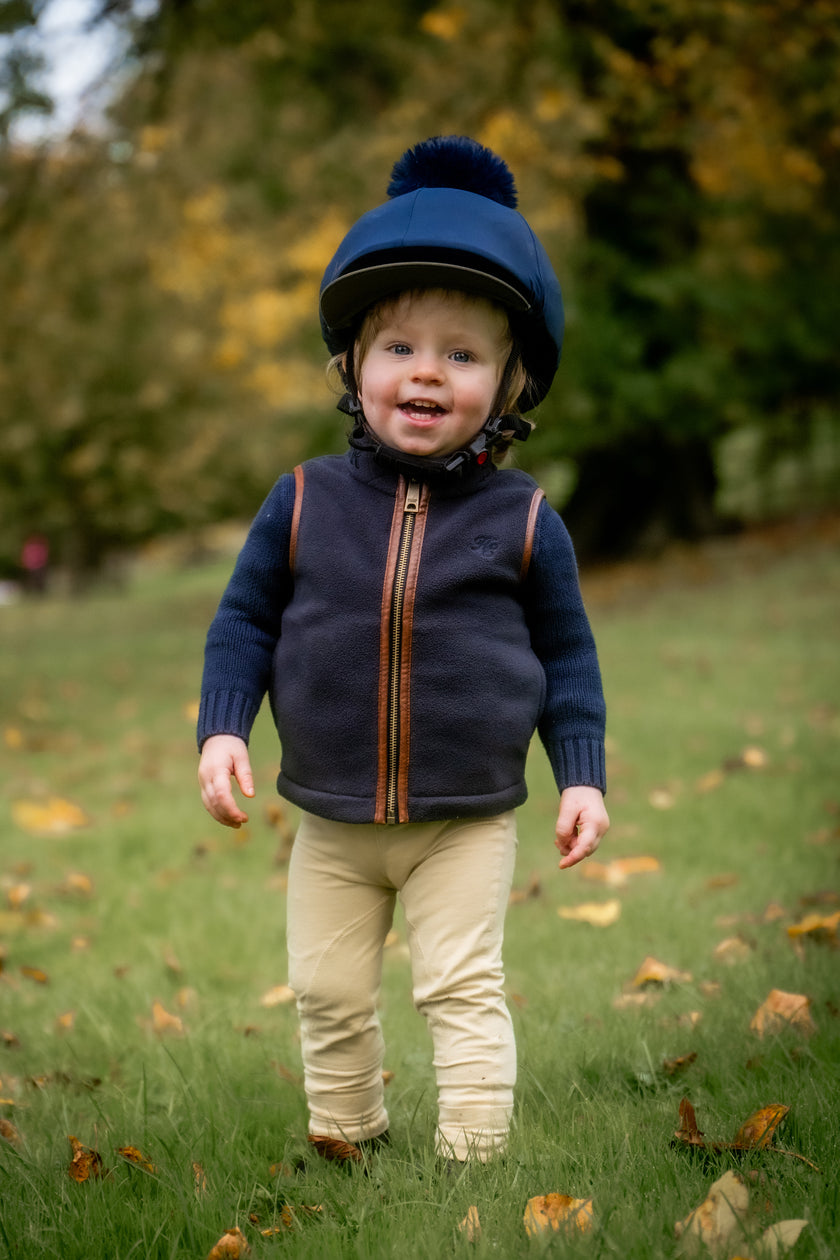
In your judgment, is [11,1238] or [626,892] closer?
[11,1238]

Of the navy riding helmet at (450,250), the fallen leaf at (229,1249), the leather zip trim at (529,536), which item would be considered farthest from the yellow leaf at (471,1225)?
the navy riding helmet at (450,250)

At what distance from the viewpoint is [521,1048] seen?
2.85 meters

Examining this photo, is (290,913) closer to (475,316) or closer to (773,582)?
(475,316)

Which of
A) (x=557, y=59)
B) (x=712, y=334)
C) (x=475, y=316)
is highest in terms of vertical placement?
(x=557, y=59)

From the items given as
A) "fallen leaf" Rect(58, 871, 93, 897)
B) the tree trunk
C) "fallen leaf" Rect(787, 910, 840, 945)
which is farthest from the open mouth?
the tree trunk

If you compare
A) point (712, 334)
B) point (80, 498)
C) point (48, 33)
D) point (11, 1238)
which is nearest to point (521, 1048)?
point (11, 1238)

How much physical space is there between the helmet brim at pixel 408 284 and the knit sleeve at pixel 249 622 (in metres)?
0.37

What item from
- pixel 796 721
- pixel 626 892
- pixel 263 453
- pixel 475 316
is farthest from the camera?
pixel 263 453

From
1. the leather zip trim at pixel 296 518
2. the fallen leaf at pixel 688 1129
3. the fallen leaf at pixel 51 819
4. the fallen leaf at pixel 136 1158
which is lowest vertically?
the fallen leaf at pixel 136 1158

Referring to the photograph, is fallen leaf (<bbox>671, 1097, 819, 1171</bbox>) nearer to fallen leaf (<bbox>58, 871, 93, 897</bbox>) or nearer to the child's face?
the child's face

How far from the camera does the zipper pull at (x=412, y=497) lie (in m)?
2.35

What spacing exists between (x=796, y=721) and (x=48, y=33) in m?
7.09

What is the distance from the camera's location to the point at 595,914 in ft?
12.7

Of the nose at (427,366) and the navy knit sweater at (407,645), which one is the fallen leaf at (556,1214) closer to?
the navy knit sweater at (407,645)
